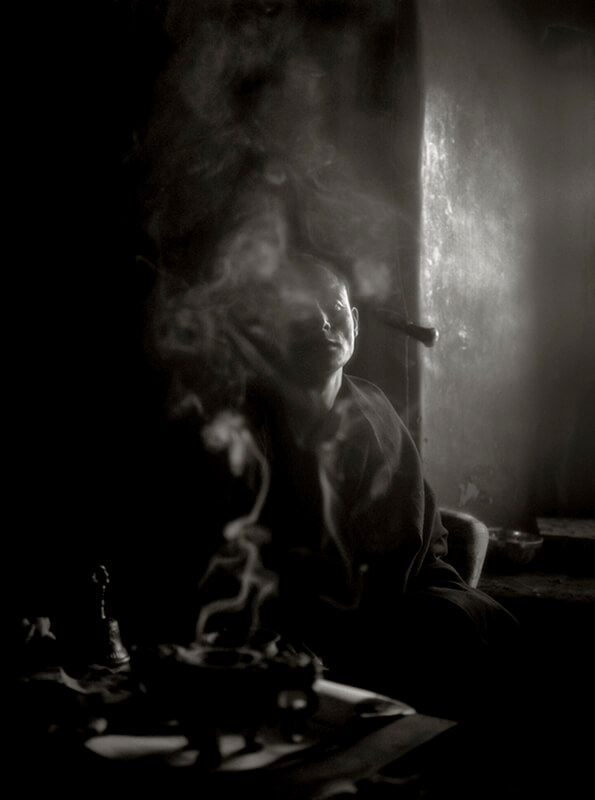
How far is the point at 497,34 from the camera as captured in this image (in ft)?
12.8

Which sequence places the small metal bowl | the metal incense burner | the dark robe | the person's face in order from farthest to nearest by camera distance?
1. the small metal bowl
2. the person's face
3. the dark robe
4. the metal incense burner

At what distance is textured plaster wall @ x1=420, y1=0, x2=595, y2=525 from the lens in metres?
3.40

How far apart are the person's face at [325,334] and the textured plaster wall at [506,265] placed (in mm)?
855

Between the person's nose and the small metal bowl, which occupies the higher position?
the person's nose

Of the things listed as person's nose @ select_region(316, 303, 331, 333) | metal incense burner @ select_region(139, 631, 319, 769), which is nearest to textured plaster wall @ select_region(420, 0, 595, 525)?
person's nose @ select_region(316, 303, 331, 333)

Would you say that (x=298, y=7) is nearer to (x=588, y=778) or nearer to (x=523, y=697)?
(x=523, y=697)

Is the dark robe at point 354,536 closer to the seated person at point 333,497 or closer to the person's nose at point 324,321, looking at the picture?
the seated person at point 333,497

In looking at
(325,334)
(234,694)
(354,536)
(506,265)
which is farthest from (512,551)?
(234,694)

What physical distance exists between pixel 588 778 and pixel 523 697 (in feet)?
1.71

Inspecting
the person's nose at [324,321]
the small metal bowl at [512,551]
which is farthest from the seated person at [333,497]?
the small metal bowl at [512,551]

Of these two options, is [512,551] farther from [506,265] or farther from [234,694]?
[234,694]

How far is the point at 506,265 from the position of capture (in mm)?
3922

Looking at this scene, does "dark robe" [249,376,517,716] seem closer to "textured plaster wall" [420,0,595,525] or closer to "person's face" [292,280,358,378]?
"person's face" [292,280,358,378]

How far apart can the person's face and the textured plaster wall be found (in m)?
0.85
